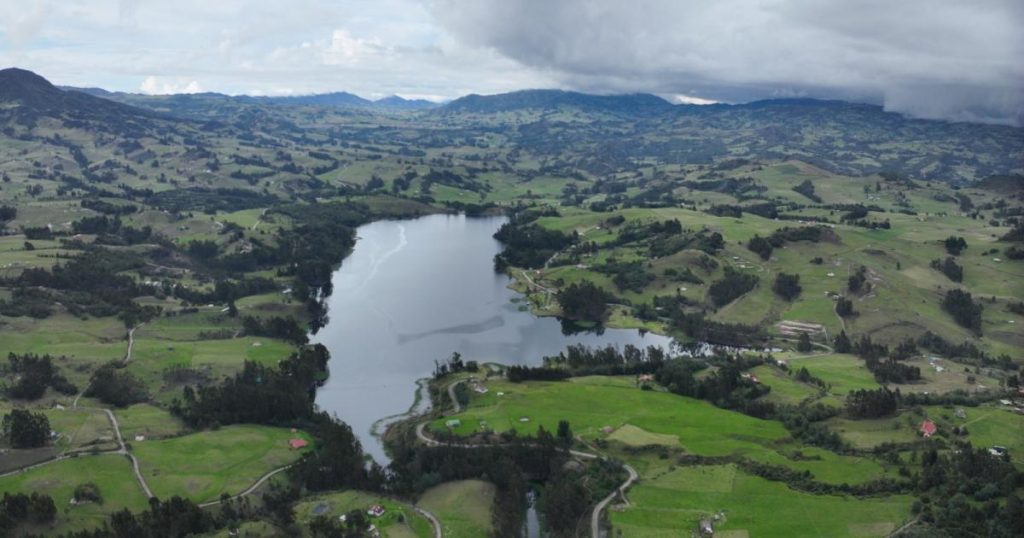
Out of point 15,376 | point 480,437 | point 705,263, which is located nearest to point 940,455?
point 480,437

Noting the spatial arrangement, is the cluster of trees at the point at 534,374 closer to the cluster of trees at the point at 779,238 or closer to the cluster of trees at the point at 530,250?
the cluster of trees at the point at 530,250

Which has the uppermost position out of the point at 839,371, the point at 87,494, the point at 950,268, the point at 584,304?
the point at 950,268

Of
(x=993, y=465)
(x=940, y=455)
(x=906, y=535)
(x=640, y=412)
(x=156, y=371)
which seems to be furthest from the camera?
(x=156, y=371)

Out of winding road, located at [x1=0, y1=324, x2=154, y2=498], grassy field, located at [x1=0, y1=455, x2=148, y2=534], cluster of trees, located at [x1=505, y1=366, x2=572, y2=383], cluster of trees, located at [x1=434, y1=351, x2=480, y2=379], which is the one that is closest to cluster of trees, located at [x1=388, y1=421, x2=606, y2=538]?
cluster of trees, located at [x1=505, y1=366, x2=572, y2=383]

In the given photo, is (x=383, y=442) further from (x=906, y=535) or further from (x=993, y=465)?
(x=993, y=465)

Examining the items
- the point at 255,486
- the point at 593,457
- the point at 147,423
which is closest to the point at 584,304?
the point at 593,457

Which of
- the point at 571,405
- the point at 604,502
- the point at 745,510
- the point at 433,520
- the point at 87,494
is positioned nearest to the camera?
the point at 745,510

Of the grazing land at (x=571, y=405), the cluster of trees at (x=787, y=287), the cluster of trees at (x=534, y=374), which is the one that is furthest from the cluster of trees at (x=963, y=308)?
the cluster of trees at (x=534, y=374)

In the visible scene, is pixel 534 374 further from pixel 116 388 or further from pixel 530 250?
pixel 530 250
